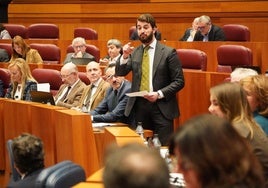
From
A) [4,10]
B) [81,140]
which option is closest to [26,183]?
[81,140]

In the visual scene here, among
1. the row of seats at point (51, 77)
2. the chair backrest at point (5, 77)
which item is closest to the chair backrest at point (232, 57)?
the row of seats at point (51, 77)

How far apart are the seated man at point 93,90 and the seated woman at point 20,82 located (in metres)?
0.65

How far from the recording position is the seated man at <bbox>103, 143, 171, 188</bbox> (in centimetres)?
142

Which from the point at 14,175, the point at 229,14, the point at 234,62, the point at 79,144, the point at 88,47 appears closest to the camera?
the point at 14,175

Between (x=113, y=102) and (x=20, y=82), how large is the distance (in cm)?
135

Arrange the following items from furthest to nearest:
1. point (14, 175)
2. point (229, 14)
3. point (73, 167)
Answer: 1. point (229, 14)
2. point (14, 175)
3. point (73, 167)

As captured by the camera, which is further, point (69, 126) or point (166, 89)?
point (166, 89)

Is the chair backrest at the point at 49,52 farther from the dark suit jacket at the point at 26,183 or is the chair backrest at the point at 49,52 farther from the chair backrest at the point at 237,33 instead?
the dark suit jacket at the point at 26,183

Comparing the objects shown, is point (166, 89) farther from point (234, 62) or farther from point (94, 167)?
point (234, 62)

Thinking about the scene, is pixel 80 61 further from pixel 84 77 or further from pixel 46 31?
pixel 46 31

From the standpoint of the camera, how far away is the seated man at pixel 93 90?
618cm

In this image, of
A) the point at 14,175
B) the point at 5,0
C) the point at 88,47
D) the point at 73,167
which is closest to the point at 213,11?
the point at 88,47

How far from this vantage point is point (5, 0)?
39.0ft

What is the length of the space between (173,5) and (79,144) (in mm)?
6932
